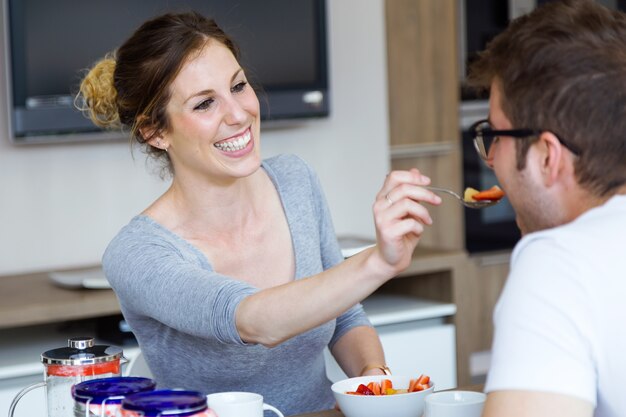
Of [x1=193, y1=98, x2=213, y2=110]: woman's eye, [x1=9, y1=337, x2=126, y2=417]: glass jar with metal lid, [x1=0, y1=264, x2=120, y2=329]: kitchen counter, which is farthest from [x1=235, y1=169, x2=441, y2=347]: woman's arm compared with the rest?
[x1=0, y1=264, x2=120, y2=329]: kitchen counter

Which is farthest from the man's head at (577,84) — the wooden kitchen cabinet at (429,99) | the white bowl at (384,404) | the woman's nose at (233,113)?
the wooden kitchen cabinet at (429,99)

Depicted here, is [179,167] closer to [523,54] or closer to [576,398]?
[523,54]

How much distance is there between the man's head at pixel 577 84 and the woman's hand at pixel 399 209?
0.22 meters

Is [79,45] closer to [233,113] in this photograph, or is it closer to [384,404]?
[233,113]

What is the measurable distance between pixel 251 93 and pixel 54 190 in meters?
1.26

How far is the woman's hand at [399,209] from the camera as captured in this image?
1395 mm

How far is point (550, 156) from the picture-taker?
45.9 inches

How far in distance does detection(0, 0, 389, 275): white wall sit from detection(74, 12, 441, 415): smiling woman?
3.11 feet

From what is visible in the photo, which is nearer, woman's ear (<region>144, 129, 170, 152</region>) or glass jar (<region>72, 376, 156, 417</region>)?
glass jar (<region>72, 376, 156, 417</region>)

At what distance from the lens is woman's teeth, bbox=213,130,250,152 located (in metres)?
1.81

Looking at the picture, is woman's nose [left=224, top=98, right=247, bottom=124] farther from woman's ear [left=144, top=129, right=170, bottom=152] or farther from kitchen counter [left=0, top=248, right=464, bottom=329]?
kitchen counter [left=0, top=248, right=464, bottom=329]

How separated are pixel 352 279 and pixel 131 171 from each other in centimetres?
172

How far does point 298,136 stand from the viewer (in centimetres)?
329

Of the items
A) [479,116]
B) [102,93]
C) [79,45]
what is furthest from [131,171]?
[479,116]
